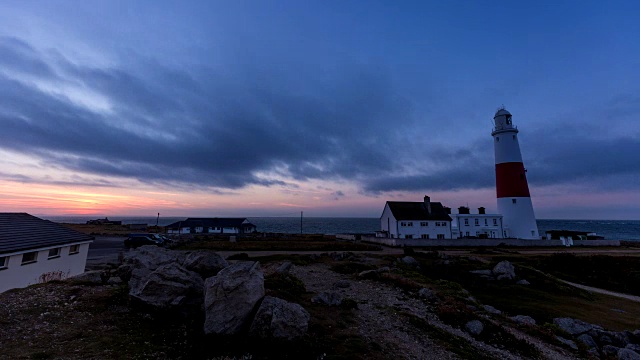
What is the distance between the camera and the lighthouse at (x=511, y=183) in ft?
180

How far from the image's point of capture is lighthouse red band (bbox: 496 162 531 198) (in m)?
54.6

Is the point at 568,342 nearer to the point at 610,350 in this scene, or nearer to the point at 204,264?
the point at 610,350

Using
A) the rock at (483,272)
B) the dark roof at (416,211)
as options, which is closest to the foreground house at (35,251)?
the rock at (483,272)

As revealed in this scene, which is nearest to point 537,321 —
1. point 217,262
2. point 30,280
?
point 217,262

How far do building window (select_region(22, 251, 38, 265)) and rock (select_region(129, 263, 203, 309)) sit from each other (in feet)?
49.2

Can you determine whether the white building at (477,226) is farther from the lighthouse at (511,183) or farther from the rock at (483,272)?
the rock at (483,272)

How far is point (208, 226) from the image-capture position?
94750mm

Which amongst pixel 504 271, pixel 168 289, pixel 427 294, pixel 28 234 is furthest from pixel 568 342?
pixel 28 234

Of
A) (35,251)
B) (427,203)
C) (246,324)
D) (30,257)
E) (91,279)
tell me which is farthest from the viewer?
(427,203)

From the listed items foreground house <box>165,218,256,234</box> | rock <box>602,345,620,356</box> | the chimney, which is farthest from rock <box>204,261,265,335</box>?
foreground house <box>165,218,256,234</box>

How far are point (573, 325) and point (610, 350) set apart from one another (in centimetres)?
205

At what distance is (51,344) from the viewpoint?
923 centimetres

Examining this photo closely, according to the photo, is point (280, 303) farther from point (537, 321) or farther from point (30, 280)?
point (30, 280)

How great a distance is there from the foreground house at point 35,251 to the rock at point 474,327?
27521mm
